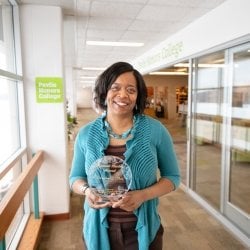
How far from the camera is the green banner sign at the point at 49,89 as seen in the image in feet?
11.2

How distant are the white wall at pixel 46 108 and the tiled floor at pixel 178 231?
0.32 m

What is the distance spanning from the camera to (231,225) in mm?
3334

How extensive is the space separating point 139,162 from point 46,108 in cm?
251

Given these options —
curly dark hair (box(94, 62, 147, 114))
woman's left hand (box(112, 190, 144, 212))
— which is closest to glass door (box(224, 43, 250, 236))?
curly dark hair (box(94, 62, 147, 114))

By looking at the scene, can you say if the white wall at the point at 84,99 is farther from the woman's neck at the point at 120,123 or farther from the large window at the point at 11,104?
the woman's neck at the point at 120,123

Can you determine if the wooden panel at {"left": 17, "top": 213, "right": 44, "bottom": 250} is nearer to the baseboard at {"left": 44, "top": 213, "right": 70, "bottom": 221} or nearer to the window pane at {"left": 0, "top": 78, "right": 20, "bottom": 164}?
the baseboard at {"left": 44, "top": 213, "right": 70, "bottom": 221}

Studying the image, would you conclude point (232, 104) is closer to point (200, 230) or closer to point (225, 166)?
point (225, 166)

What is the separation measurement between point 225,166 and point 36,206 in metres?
2.51

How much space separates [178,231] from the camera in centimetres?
335

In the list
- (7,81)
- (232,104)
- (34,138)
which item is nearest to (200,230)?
(232,104)

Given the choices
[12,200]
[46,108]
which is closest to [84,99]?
[46,108]

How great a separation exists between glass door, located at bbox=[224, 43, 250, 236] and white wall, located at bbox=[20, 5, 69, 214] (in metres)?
2.16

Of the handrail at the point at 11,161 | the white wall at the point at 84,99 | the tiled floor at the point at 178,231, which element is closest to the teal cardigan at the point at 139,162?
the handrail at the point at 11,161

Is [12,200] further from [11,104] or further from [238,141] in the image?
[238,141]
